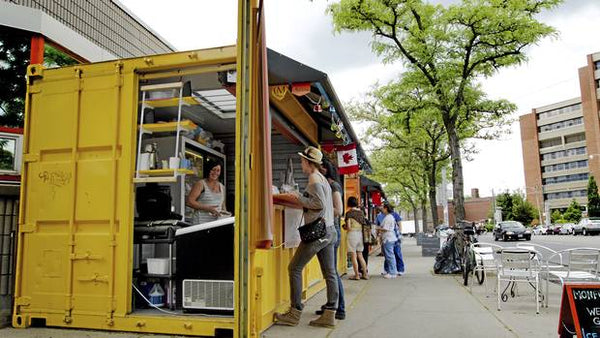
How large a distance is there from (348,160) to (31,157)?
21.0 ft

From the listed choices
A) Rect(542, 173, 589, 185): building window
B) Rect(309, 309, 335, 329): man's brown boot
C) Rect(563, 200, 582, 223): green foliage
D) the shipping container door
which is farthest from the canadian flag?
Rect(542, 173, 589, 185): building window

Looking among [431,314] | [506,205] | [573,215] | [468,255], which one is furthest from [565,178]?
[431,314]

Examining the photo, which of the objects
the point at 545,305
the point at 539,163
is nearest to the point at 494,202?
the point at 539,163

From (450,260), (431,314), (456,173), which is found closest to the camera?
(431,314)

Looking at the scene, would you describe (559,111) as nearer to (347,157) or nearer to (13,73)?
(347,157)

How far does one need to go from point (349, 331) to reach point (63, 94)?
424 centimetres

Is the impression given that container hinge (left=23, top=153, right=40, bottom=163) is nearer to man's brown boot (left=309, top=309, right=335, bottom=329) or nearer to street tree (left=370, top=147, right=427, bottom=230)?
man's brown boot (left=309, top=309, right=335, bottom=329)

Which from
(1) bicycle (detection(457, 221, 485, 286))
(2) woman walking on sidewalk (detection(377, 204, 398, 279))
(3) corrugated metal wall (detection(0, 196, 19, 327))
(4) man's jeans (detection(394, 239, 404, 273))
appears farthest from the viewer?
(4) man's jeans (detection(394, 239, 404, 273))

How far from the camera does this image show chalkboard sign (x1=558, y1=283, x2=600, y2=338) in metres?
3.71

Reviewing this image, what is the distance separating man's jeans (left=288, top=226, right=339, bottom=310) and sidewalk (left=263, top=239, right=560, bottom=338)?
34 centimetres

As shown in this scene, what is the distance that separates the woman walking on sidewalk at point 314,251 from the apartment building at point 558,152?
81563 mm

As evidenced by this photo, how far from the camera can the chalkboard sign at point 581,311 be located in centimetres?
371

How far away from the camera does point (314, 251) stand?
502cm

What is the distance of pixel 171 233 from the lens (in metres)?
5.04
